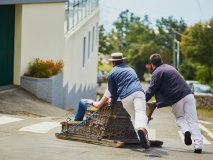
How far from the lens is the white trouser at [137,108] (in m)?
10.8

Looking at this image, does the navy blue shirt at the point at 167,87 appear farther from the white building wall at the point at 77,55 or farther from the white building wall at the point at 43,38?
the white building wall at the point at 77,55

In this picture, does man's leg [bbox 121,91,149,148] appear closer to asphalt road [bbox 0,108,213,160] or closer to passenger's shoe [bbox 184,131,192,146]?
asphalt road [bbox 0,108,213,160]

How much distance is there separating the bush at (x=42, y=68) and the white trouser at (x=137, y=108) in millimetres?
10911

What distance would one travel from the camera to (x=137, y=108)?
1088 cm

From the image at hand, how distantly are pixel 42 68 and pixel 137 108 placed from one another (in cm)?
1139

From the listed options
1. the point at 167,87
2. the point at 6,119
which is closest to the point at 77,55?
the point at 6,119

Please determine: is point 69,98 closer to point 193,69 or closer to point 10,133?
point 10,133

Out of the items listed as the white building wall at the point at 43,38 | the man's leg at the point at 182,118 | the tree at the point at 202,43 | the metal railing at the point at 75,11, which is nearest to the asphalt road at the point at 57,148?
the man's leg at the point at 182,118

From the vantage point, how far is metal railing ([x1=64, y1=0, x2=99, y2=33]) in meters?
26.0

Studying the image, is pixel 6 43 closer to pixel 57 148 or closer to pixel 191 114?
pixel 191 114

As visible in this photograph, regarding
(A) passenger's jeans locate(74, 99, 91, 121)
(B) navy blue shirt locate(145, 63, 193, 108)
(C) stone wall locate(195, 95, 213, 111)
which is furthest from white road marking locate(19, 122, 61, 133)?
(C) stone wall locate(195, 95, 213, 111)

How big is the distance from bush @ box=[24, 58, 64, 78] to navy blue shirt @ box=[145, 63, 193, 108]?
35.4ft

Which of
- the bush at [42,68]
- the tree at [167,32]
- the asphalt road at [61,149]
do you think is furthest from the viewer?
the tree at [167,32]

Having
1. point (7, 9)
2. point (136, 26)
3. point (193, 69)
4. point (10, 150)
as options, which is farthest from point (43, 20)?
point (136, 26)
